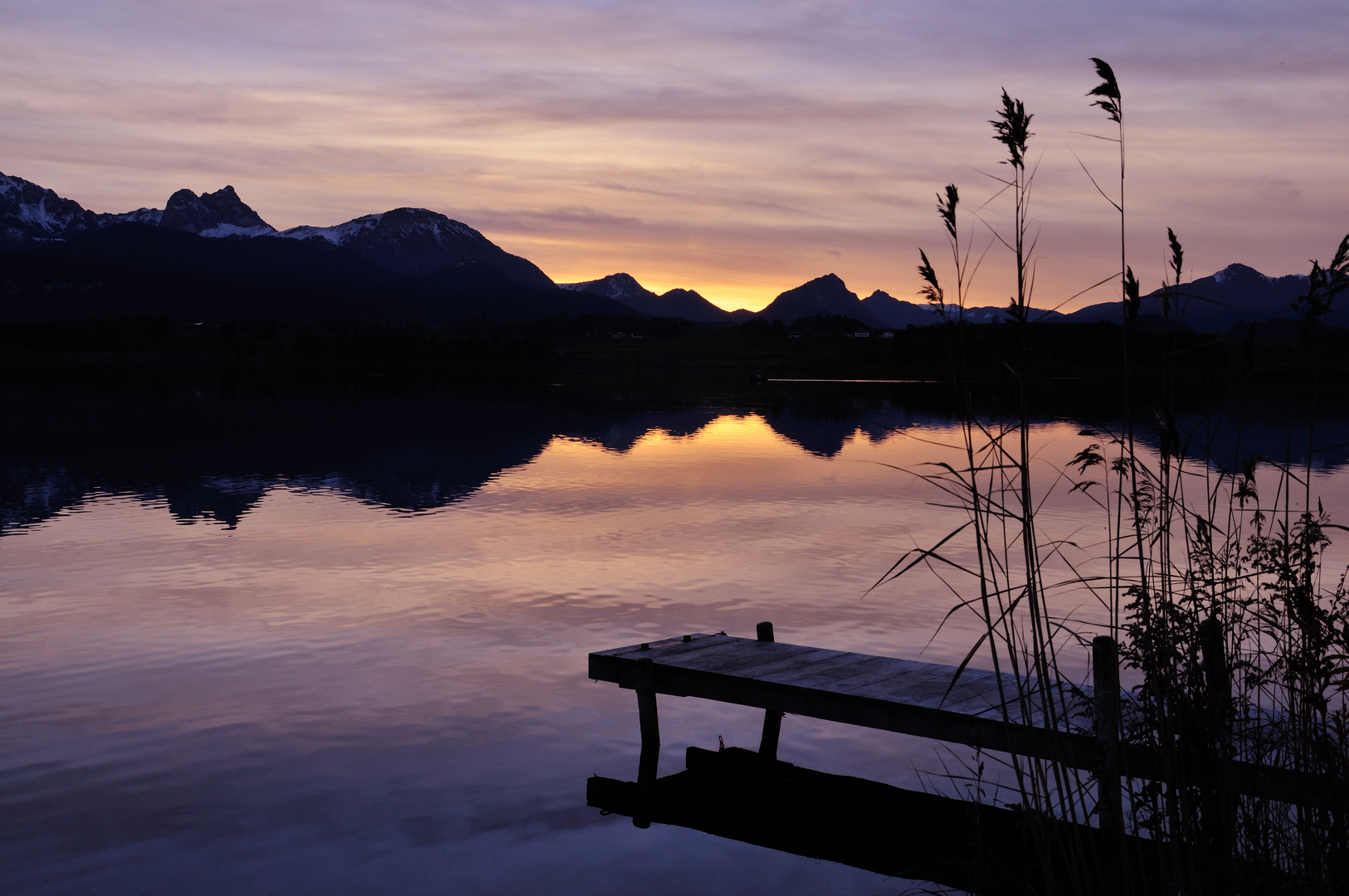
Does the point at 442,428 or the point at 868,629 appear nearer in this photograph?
the point at 868,629

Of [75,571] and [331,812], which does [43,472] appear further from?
[331,812]

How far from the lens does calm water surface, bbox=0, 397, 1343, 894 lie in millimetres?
10086

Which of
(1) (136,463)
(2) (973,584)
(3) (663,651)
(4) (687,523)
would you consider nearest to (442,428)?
(1) (136,463)

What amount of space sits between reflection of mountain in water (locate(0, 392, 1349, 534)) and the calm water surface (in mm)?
599

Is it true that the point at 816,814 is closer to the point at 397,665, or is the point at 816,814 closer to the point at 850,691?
the point at 850,691

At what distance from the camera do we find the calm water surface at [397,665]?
10.1 m

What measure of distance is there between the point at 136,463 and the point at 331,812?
35941 mm

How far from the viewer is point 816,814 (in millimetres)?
11320

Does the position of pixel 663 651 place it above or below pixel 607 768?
above

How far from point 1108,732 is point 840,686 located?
323 centimetres

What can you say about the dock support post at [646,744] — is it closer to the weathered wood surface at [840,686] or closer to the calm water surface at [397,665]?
the weathered wood surface at [840,686]

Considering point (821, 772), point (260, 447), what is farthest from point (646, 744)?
point (260, 447)

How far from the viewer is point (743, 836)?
11062 millimetres

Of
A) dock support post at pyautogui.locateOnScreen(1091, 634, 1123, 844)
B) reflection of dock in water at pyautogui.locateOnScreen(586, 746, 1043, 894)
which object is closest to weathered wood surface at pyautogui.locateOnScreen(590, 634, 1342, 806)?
dock support post at pyautogui.locateOnScreen(1091, 634, 1123, 844)
